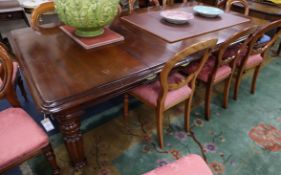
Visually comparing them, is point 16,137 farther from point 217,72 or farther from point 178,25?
point 217,72

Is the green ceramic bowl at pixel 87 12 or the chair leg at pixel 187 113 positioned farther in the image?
the chair leg at pixel 187 113

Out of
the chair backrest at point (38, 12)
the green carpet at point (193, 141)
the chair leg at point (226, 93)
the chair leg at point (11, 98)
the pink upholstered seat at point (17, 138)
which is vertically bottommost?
the green carpet at point (193, 141)

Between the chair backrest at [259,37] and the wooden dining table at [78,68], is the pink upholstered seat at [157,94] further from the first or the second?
the chair backrest at [259,37]

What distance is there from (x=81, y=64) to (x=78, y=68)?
41 mm

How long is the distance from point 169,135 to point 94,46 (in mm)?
923

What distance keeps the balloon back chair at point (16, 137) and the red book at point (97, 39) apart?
0.41m

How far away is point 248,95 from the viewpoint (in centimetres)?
221

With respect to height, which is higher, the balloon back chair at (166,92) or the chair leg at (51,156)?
the balloon back chair at (166,92)

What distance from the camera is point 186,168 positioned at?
94 cm

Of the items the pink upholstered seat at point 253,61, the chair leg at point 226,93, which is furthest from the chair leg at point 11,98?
the pink upholstered seat at point 253,61

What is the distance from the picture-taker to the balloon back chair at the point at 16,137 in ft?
3.36

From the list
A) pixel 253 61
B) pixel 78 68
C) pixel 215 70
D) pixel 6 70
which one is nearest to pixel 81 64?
pixel 78 68

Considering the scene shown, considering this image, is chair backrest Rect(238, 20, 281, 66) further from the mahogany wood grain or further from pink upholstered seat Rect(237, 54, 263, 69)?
the mahogany wood grain

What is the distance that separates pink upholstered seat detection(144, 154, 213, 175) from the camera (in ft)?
3.01
